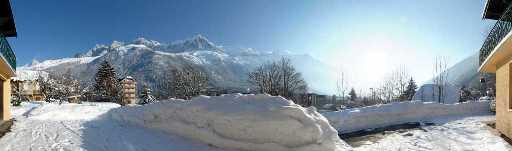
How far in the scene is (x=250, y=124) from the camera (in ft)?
43.3

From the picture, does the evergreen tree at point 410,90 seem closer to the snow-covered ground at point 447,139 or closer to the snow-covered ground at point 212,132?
the snow-covered ground at point 447,139

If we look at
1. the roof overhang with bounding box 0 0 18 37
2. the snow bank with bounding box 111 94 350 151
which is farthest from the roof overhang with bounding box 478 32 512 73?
the roof overhang with bounding box 0 0 18 37

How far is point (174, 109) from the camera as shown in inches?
574

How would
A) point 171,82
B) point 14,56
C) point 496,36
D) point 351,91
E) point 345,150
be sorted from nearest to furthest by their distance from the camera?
point 345,150 < point 496,36 < point 14,56 < point 171,82 < point 351,91

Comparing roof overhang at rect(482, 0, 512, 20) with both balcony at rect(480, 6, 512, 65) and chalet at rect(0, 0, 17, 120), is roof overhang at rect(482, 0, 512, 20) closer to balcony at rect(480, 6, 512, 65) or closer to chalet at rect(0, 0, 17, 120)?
balcony at rect(480, 6, 512, 65)

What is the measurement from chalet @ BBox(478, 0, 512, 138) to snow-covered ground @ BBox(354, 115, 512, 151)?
2.50 feet

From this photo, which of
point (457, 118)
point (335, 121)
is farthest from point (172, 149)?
point (457, 118)

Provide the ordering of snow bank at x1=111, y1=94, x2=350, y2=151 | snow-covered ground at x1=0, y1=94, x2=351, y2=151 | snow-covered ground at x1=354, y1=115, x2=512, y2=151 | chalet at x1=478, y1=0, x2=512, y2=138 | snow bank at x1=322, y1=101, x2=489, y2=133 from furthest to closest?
snow bank at x1=322, y1=101, x2=489, y2=133
snow-covered ground at x1=354, y1=115, x2=512, y2=151
chalet at x1=478, y1=0, x2=512, y2=138
snow bank at x1=111, y1=94, x2=350, y2=151
snow-covered ground at x1=0, y1=94, x2=351, y2=151

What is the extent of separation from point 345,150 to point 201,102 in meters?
4.93

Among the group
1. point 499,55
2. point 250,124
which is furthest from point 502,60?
point 250,124

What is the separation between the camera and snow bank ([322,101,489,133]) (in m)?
23.2

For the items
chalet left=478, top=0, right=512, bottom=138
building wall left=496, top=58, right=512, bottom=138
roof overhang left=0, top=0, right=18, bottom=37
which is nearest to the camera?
chalet left=478, top=0, right=512, bottom=138

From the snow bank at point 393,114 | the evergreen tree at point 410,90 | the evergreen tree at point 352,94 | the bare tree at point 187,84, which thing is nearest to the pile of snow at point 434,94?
the evergreen tree at point 410,90

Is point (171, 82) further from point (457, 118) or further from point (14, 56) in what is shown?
point (457, 118)
